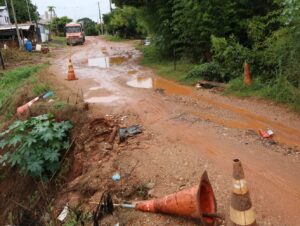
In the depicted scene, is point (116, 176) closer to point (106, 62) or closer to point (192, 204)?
point (192, 204)

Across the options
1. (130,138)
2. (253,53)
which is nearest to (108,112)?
(130,138)

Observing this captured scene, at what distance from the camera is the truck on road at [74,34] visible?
36.4 m

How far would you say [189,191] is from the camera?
3.65 m

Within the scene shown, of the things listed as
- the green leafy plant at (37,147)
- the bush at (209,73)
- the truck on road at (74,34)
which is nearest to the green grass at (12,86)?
the green leafy plant at (37,147)

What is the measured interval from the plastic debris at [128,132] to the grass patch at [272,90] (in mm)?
3306

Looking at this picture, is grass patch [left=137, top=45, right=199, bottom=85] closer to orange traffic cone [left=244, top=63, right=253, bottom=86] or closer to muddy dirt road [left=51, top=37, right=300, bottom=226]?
muddy dirt road [left=51, top=37, right=300, bottom=226]

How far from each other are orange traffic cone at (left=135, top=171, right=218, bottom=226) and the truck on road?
1374 inches

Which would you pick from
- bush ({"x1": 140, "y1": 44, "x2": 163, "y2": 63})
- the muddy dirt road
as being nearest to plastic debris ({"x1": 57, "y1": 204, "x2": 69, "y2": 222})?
the muddy dirt road

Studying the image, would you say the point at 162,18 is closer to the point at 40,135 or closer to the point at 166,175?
the point at 40,135

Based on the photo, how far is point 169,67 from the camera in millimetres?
13609

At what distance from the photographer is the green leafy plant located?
19.9 ft

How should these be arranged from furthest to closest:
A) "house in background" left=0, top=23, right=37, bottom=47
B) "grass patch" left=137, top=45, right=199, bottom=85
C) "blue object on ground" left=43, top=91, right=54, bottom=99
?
"house in background" left=0, top=23, right=37, bottom=47 → "grass patch" left=137, top=45, right=199, bottom=85 → "blue object on ground" left=43, top=91, right=54, bottom=99

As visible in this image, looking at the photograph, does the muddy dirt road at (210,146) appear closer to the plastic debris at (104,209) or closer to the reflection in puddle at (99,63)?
the plastic debris at (104,209)

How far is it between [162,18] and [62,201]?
11.7m
